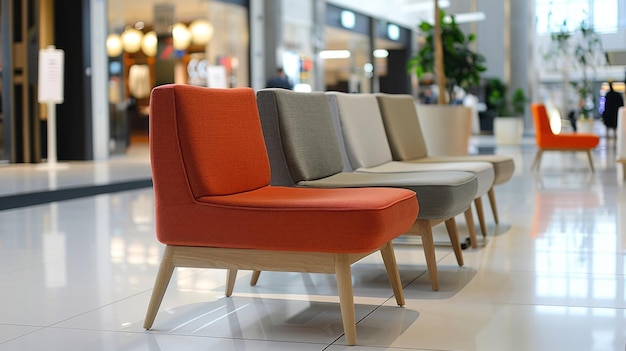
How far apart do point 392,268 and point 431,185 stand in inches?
20.1

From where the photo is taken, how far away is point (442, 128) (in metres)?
6.78

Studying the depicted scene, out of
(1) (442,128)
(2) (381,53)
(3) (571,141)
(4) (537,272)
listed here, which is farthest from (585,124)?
(4) (537,272)

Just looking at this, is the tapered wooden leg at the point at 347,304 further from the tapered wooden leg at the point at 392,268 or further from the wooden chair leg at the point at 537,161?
the wooden chair leg at the point at 537,161

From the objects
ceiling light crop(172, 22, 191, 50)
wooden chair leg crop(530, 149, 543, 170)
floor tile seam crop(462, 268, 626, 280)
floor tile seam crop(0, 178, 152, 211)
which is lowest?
floor tile seam crop(462, 268, 626, 280)

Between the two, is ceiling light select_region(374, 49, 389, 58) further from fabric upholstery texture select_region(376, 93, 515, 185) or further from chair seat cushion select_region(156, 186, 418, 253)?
chair seat cushion select_region(156, 186, 418, 253)

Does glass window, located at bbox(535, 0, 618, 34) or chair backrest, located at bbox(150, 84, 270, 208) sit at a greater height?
glass window, located at bbox(535, 0, 618, 34)

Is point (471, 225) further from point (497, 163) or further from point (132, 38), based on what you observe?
point (132, 38)

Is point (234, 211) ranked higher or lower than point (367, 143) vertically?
lower

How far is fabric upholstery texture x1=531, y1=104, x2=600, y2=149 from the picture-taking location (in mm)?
10117

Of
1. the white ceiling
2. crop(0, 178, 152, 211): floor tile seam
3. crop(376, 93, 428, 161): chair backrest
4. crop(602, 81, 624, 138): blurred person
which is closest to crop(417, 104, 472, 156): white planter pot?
crop(376, 93, 428, 161): chair backrest

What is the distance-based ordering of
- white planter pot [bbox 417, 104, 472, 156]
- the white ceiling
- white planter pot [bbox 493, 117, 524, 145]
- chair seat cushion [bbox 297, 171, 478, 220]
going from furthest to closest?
white planter pot [bbox 493, 117, 524, 145] < the white ceiling < white planter pot [bbox 417, 104, 472, 156] < chair seat cushion [bbox 297, 171, 478, 220]

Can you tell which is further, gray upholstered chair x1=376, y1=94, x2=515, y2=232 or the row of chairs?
gray upholstered chair x1=376, y1=94, x2=515, y2=232

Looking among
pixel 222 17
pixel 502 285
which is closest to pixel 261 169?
pixel 502 285

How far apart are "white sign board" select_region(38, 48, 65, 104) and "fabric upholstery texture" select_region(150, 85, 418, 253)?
845 cm
